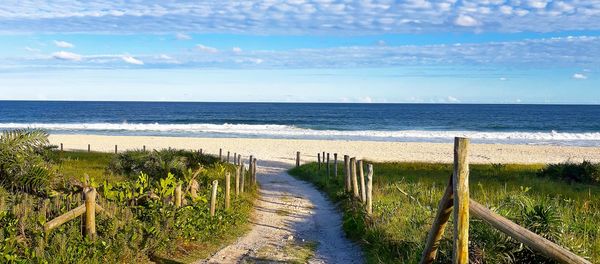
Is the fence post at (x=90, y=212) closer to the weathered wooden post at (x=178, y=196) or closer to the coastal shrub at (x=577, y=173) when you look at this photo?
the weathered wooden post at (x=178, y=196)

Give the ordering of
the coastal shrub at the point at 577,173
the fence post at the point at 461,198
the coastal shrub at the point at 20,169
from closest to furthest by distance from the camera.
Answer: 1. the fence post at the point at 461,198
2. the coastal shrub at the point at 20,169
3. the coastal shrub at the point at 577,173

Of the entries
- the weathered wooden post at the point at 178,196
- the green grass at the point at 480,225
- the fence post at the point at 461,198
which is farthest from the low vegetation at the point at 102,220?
the fence post at the point at 461,198

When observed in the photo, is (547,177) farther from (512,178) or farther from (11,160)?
(11,160)

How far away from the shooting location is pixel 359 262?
33.4 feet

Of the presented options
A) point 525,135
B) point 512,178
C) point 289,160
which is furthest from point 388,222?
point 525,135

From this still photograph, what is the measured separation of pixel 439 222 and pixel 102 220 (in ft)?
18.2

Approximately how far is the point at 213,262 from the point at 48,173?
4248 mm

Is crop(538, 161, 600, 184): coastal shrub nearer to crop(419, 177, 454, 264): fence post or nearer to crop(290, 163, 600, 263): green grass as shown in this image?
crop(290, 163, 600, 263): green grass

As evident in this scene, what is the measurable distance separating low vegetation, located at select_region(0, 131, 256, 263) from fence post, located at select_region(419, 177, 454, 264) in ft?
15.7

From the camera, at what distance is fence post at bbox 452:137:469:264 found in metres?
6.03

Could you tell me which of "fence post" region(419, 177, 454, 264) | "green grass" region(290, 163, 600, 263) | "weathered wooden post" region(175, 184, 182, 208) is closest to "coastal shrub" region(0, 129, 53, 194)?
"weathered wooden post" region(175, 184, 182, 208)

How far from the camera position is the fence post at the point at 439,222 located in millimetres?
6328

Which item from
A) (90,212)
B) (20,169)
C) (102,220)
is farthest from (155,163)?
(90,212)

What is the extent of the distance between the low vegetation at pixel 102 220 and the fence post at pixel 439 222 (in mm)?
4778
